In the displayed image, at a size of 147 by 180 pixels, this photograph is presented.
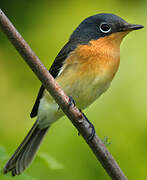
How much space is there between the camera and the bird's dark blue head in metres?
4.45

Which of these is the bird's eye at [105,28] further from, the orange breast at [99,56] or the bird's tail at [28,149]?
→ the bird's tail at [28,149]

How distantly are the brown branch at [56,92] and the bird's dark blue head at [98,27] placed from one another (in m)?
1.77

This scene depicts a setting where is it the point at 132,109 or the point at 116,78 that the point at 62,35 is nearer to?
the point at 116,78

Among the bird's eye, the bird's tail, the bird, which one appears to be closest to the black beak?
the bird

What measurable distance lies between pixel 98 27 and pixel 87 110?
0.99 m

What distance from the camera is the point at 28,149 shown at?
470cm

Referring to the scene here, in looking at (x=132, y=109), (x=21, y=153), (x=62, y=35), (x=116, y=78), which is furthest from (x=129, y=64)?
(x=21, y=153)

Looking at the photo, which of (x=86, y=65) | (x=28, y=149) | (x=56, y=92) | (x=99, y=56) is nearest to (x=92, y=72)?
(x=86, y=65)

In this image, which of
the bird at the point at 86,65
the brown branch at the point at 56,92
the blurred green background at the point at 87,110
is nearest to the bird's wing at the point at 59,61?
the bird at the point at 86,65

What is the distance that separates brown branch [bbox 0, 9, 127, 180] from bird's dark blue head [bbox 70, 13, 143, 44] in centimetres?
177

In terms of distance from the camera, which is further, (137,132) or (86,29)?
(86,29)

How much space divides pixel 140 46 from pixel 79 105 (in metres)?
1.05

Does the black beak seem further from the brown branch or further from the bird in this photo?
the brown branch

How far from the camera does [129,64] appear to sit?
4.70m
